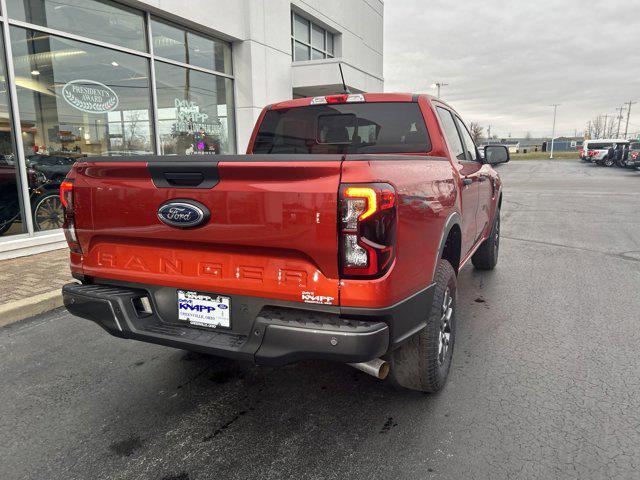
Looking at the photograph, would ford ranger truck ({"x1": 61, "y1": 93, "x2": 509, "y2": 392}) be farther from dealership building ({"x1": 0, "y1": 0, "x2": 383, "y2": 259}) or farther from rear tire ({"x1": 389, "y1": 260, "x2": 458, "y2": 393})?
dealership building ({"x1": 0, "y1": 0, "x2": 383, "y2": 259})

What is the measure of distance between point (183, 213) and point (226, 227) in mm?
256

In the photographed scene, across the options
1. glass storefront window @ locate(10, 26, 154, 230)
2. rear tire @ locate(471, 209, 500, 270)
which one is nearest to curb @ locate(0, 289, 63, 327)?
glass storefront window @ locate(10, 26, 154, 230)

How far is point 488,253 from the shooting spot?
19.1ft

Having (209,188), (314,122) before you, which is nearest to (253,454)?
(209,188)

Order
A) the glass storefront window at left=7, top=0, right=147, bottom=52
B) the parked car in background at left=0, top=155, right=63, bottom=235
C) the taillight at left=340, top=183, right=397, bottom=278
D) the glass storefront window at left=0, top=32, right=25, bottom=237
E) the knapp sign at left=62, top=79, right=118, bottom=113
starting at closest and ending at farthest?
the taillight at left=340, top=183, right=397, bottom=278, the glass storefront window at left=0, top=32, right=25, bottom=237, the parked car in background at left=0, top=155, right=63, bottom=235, the glass storefront window at left=7, top=0, right=147, bottom=52, the knapp sign at left=62, top=79, right=118, bottom=113

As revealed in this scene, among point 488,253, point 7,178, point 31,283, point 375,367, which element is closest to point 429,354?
point 375,367

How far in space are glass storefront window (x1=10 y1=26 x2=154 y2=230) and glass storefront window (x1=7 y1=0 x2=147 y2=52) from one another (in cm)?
20

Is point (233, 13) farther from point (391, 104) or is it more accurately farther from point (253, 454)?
point (253, 454)

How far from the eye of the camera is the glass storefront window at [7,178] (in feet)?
22.1

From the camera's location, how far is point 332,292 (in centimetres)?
217

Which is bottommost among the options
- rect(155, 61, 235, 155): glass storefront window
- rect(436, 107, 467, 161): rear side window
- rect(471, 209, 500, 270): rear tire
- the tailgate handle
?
rect(471, 209, 500, 270): rear tire

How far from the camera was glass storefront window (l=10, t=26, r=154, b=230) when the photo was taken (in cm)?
712

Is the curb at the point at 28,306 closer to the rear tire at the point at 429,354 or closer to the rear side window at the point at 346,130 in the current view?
the rear side window at the point at 346,130

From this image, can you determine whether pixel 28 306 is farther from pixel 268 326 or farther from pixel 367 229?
pixel 367 229
